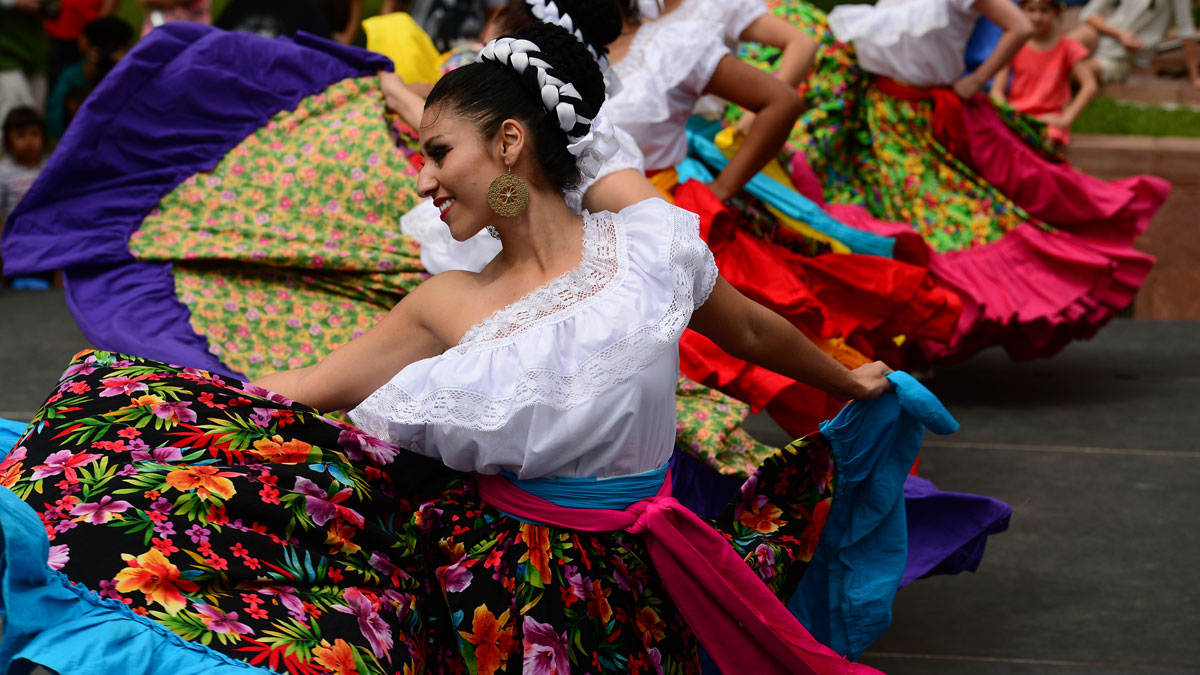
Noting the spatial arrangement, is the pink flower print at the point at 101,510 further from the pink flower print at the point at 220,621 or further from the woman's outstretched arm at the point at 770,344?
the woman's outstretched arm at the point at 770,344

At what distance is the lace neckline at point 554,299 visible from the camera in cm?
204

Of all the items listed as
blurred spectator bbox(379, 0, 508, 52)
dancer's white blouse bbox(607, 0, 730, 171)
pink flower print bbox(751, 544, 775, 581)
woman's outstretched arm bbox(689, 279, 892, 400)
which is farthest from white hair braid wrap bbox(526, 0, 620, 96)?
blurred spectator bbox(379, 0, 508, 52)

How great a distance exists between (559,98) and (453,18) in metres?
4.75

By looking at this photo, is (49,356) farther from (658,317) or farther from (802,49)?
(658,317)

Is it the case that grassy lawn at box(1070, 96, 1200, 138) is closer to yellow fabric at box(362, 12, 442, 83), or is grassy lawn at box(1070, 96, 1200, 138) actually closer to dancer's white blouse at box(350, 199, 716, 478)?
yellow fabric at box(362, 12, 442, 83)

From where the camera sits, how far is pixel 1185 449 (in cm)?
484

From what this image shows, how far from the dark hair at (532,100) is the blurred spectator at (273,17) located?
12.0 ft

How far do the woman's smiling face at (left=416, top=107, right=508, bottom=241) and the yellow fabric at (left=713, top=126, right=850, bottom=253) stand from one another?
2053 millimetres

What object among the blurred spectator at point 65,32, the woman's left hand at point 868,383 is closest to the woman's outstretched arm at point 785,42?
the woman's left hand at point 868,383

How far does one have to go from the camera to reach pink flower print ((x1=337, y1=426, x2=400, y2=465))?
209 centimetres

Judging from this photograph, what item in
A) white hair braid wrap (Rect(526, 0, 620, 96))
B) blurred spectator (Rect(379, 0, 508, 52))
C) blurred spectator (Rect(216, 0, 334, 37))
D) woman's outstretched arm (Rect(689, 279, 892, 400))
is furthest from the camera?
blurred spectator (Rect(379, 0, 508, 52))

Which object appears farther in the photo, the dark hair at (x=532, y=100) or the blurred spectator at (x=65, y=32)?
the blurred spectator at (x=65, y=32)

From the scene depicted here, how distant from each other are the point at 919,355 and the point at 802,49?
1.51 m

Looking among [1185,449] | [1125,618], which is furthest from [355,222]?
[1185,449]
